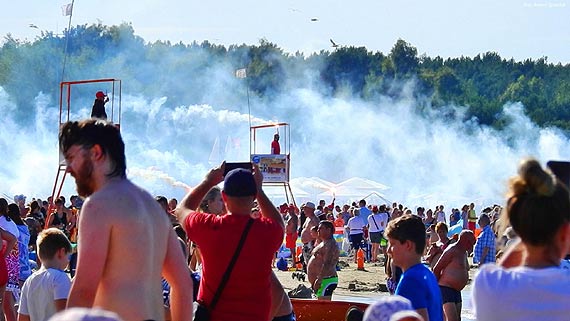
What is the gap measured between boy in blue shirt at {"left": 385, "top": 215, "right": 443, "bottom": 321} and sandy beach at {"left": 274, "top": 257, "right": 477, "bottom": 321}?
9548 millimetres

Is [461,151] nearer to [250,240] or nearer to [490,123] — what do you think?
[490,123]

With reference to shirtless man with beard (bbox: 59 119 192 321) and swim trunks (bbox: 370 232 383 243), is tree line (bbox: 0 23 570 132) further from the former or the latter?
shirtless man with beard (bbox: 59 119 192 321)

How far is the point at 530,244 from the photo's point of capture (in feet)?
12.6

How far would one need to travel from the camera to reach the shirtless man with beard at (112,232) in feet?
15.7

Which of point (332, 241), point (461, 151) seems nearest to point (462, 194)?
point (461, 151)

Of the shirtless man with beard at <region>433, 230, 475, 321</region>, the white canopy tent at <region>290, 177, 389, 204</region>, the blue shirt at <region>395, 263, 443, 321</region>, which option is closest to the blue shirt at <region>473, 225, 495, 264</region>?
the shirtless man with beard at <region>433, 230, 475, 321</region>

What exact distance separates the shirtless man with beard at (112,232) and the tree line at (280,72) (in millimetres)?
67433

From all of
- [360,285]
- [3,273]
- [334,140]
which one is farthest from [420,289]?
[334,140]

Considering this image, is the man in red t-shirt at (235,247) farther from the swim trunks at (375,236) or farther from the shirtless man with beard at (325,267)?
the swim trunks at (375,236)

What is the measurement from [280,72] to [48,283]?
80154 mm

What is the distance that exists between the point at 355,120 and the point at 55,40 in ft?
72.2

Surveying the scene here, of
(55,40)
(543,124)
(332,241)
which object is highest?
(55,40)

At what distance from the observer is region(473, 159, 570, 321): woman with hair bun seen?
378cm

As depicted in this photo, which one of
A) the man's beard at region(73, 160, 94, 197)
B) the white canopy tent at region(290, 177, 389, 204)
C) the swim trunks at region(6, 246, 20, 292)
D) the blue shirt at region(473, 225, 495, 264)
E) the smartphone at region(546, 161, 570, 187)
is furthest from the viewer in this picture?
the white canopy tent at region(290, 177, 389, 204)
